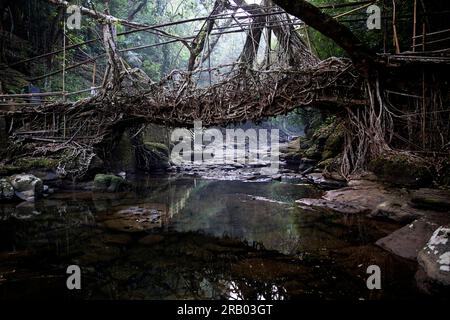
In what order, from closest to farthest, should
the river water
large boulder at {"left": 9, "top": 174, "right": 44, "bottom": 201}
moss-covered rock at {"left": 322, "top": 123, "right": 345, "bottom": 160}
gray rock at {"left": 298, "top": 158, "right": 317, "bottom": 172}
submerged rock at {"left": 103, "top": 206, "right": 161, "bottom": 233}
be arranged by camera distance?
the river water → submerged rock at {"left": 103, "top": 206, "right": 161, "bottom": 233} → large boulder at {"left": 9, "top": 174, "right": 44, "bottom": 201} → moss-covered rock at {"left": 322, "top": 123, "right": 345, "bottom": 160} → gray rock at {"left": 298, "top": 158, "right": 317, "bottom": 172}

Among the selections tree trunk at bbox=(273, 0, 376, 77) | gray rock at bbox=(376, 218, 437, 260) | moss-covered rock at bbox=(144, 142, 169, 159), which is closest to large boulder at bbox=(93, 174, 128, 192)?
moss-covered rock at bbox=(144, 142, 169, 159)

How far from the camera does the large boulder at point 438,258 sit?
10.4 ft

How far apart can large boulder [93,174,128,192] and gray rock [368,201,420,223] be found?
6.59m

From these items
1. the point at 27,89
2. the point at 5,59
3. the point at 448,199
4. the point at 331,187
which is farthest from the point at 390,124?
the point at 5,59

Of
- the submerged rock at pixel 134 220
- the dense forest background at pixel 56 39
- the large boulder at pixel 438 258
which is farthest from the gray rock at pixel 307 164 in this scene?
the large boulder at pixel 438 258

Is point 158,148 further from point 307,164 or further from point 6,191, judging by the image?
point 6,191

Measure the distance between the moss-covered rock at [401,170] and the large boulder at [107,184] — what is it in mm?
6664

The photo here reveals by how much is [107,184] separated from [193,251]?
5.38 meters

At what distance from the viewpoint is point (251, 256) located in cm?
445

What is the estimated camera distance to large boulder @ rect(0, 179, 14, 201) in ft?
25.2

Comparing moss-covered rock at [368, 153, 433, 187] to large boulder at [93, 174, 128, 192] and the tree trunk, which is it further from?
large boulder at [93, 174, 128, 192]

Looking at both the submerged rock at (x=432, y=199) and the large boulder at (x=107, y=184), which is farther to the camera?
the large boulder at (x=107, y=184)

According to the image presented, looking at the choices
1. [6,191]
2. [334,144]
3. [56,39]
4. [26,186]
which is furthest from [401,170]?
[56,39]

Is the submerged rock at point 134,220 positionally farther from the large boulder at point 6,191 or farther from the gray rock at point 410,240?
the gray rock at point 410,240
